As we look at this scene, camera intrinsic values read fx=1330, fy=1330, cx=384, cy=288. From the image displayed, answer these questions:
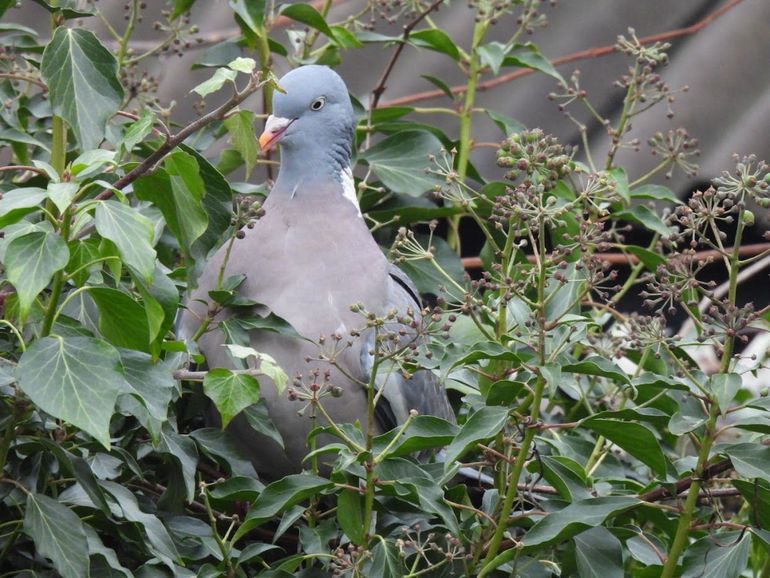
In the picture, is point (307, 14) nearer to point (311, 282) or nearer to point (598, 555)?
point (311, 282)

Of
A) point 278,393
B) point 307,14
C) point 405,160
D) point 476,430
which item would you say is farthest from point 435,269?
point 476,430

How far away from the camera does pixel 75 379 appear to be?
128cm

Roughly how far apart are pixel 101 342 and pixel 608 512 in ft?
1.88

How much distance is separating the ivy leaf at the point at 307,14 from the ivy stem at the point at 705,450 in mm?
912

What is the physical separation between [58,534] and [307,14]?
3.45 ft

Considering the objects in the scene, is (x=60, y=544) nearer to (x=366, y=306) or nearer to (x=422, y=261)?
(x=366, y=306)

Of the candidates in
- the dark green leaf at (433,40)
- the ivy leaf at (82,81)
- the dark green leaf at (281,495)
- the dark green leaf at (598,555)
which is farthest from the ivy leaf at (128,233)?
the dark green leaf at (433,40)

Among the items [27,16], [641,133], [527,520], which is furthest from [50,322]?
[641,133]

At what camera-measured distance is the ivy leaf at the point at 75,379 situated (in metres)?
1.26

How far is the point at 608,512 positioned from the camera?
4.75 ft

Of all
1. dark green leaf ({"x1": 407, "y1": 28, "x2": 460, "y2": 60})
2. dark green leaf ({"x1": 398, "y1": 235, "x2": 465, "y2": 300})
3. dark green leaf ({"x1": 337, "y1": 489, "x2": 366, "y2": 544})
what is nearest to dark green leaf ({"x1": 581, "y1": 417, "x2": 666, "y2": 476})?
dark green leaf ({"x1": 337, "y1": 489, "x2": 366, "y2": 544})

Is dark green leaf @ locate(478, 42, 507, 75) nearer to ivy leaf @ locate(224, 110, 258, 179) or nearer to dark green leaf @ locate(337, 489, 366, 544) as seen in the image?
ivy leaf @ locate(224, 110, 258, 179)

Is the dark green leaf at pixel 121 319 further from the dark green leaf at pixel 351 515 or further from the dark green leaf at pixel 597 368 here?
the dark green leaf at pixel 597 368

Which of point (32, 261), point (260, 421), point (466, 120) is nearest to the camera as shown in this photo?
point (32, 261)
